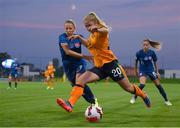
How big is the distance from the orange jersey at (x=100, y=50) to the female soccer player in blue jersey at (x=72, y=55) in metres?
0.38

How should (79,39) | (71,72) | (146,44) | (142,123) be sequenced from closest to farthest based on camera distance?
(142,123) < (79,39) < (71,72) < (146,44)

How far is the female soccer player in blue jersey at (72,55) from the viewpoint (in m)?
11.2

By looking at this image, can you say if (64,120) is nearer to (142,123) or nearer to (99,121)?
(99,121)

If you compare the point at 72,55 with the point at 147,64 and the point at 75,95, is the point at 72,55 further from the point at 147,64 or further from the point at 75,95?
the point at 147,64

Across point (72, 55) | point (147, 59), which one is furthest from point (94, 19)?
point (147, 59)

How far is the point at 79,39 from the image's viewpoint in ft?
36.1

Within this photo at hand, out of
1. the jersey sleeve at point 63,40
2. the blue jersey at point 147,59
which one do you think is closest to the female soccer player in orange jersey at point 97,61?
the jersey sleeve at point 63,40

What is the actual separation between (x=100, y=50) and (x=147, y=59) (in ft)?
20.1

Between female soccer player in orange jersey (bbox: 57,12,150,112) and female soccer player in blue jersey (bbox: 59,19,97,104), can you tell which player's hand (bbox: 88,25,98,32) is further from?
female soccer player in blue jersey (bbox: 59,19,97,104)

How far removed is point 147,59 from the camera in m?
16.1

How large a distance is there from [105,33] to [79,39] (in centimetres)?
123

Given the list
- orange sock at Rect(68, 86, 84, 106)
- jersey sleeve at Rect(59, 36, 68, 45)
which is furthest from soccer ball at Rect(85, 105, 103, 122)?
jersey sleeve at Rect(59, 36, 68, 45)

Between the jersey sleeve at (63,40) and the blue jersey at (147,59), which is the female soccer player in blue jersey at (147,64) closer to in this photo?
the blue jersey at (147,59)

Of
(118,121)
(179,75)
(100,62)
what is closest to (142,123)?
(118,121)
